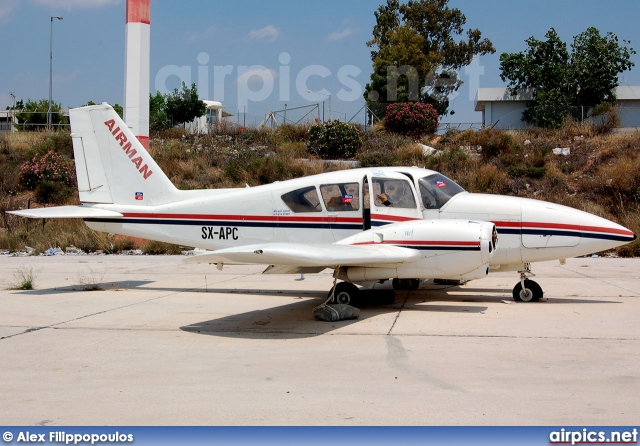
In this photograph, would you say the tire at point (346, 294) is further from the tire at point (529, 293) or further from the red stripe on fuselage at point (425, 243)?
the tire at point (529, 293)

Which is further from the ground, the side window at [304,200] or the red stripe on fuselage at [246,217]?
the side window at [304,200]

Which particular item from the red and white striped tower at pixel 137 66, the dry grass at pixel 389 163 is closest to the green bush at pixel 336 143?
the dry grass at pixel 389 163

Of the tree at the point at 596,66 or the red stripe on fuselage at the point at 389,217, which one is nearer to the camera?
the red stripe on fuselage at the point at 389,217

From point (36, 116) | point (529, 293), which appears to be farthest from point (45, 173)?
point (36, 116)

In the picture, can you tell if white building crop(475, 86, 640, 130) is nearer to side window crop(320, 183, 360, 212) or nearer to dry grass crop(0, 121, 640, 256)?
dry grass crop(0, 121, 640, 256)

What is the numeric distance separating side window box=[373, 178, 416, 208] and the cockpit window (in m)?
0.19

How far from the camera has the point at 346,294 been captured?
10.0 m

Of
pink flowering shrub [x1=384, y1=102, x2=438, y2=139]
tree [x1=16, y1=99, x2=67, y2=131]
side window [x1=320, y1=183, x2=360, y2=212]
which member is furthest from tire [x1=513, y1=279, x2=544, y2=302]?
tree [x1=16, y1=99, x2=67, y2=131]

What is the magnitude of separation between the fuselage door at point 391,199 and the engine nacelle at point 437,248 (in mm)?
472

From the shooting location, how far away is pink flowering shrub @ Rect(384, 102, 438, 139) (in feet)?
116

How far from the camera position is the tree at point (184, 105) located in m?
48.4

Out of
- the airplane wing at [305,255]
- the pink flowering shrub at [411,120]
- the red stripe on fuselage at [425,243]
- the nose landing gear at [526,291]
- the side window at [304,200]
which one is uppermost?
the pink flowering shrub at [411,120]

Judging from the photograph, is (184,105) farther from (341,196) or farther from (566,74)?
(341,196)

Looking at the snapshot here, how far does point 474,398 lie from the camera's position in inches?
222
